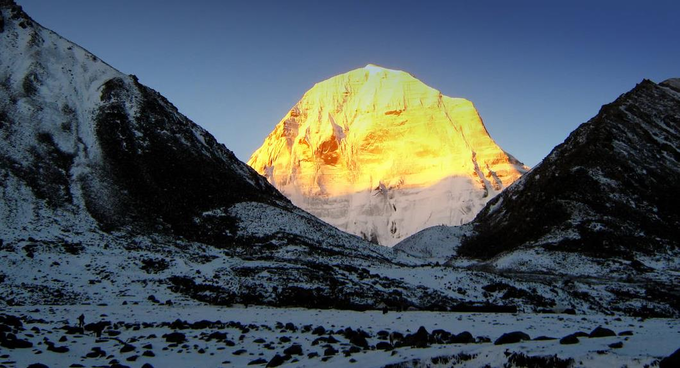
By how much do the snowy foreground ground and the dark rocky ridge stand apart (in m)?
49.0

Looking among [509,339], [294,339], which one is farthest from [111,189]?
[509,339]

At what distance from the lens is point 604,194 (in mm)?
78625

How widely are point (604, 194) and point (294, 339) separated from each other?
69.9 metres

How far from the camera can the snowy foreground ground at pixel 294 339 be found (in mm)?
12992

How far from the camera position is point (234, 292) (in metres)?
38.7

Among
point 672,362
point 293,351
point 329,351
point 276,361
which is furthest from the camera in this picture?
point 293,351

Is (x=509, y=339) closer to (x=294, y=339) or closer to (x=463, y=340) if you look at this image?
(x=463, y=340)

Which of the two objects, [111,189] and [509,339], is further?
[111,189]

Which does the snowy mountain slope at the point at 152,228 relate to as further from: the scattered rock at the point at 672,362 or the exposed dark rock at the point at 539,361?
the scattered rock at the point at 672,362

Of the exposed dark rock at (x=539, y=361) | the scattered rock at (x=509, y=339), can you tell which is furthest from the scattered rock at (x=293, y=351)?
the exposed dark rock at (x=539, y=361)

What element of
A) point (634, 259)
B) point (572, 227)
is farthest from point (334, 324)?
point (572, 227)

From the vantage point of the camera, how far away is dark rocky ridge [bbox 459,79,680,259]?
71.2m

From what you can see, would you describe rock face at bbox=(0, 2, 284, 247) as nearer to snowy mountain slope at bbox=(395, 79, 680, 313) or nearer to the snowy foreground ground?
the snowy foreground ground

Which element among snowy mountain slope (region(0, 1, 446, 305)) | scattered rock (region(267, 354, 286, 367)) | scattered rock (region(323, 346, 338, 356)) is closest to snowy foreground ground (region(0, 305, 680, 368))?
scattered rock (region(323, 346, 338, 356))
